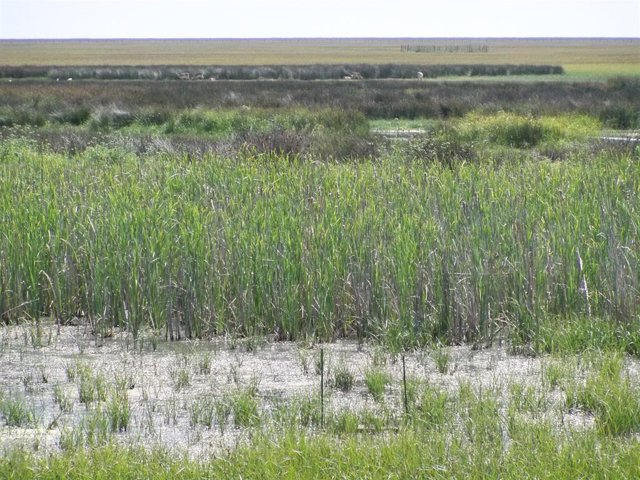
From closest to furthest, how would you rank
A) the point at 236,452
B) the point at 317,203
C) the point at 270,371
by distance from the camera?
the point at 236,452 < the point at 270,371 < the point at 317,203

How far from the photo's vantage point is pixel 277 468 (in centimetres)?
422

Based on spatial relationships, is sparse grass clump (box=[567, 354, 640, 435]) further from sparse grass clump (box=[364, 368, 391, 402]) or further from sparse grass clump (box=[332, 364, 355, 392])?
sparse grass clump (box=[332, 364, 355, 392])

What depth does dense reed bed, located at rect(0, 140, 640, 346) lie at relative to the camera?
6.79 metres

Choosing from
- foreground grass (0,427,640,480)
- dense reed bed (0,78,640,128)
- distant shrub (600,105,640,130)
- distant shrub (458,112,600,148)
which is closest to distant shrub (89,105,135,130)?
dense reed bed (0,78,640,128)

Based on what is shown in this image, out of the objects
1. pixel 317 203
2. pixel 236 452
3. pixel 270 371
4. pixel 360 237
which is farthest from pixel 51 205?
pixel 236 452

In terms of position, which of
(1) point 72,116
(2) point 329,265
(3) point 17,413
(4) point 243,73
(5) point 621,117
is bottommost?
(1) point 72,116

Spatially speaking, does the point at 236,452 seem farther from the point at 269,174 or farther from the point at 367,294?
the point at 269,174

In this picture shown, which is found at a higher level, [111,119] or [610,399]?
[610,399]

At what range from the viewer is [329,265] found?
7.09 m

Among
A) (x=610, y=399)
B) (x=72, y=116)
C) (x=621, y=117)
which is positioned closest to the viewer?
(x=610, y=399)

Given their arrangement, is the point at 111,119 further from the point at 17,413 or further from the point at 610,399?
the point at 610,399

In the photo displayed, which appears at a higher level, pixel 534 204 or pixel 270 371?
pixel 534 204

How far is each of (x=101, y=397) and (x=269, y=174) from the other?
5.51 metres

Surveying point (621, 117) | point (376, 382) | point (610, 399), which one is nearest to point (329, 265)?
point (376, 382)
